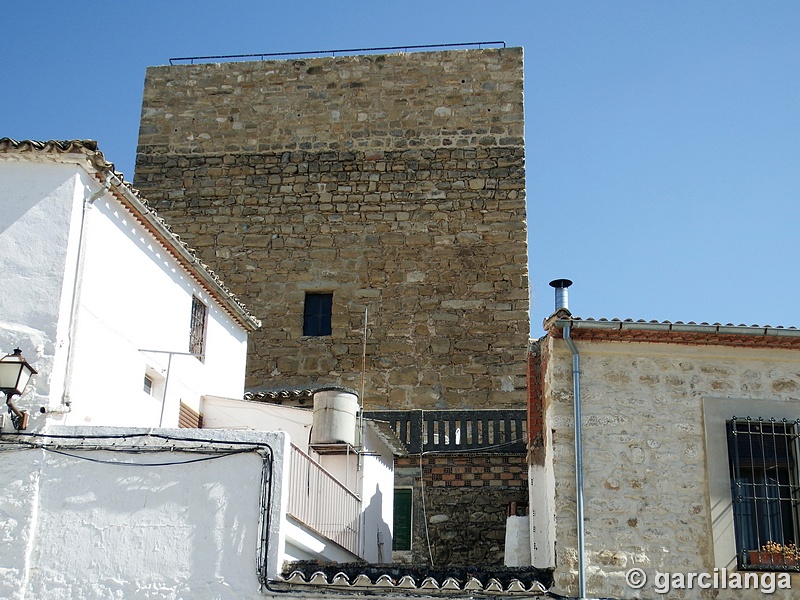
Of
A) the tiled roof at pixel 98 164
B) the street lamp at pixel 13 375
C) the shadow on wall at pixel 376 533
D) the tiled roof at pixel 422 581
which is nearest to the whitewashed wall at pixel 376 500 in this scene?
the shadow on wall at pixel 376 533

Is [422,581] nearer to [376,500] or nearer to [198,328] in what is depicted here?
[376,500]

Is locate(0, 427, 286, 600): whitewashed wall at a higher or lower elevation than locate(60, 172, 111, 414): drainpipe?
lower

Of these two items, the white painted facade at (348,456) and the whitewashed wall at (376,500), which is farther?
the whitewashed wall at (376,500)

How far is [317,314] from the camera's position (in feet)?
61.5

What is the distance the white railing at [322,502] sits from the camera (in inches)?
437

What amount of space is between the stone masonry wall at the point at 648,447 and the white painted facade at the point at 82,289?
4.37 metres

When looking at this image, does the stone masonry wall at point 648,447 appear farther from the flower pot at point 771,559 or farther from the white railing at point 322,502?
the white railing at point 322,502

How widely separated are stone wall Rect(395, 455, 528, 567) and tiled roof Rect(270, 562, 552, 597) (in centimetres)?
529

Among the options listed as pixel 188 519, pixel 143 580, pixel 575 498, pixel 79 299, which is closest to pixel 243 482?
pixel 188 519

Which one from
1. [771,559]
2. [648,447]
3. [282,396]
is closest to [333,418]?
[282,396]

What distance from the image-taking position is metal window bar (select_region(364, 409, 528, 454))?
1584cm

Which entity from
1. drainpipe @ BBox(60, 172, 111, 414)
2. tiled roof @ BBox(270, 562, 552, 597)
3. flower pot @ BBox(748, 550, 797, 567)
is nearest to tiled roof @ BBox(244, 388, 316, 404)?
drainpipe @ BBox(60, 172, 111, 414)

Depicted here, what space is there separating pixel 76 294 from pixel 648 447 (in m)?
5.60

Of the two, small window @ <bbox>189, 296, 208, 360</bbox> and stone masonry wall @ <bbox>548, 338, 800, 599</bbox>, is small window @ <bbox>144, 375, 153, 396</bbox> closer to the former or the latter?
small window @ <bbox>189, 296, 208, 360</bbox>
